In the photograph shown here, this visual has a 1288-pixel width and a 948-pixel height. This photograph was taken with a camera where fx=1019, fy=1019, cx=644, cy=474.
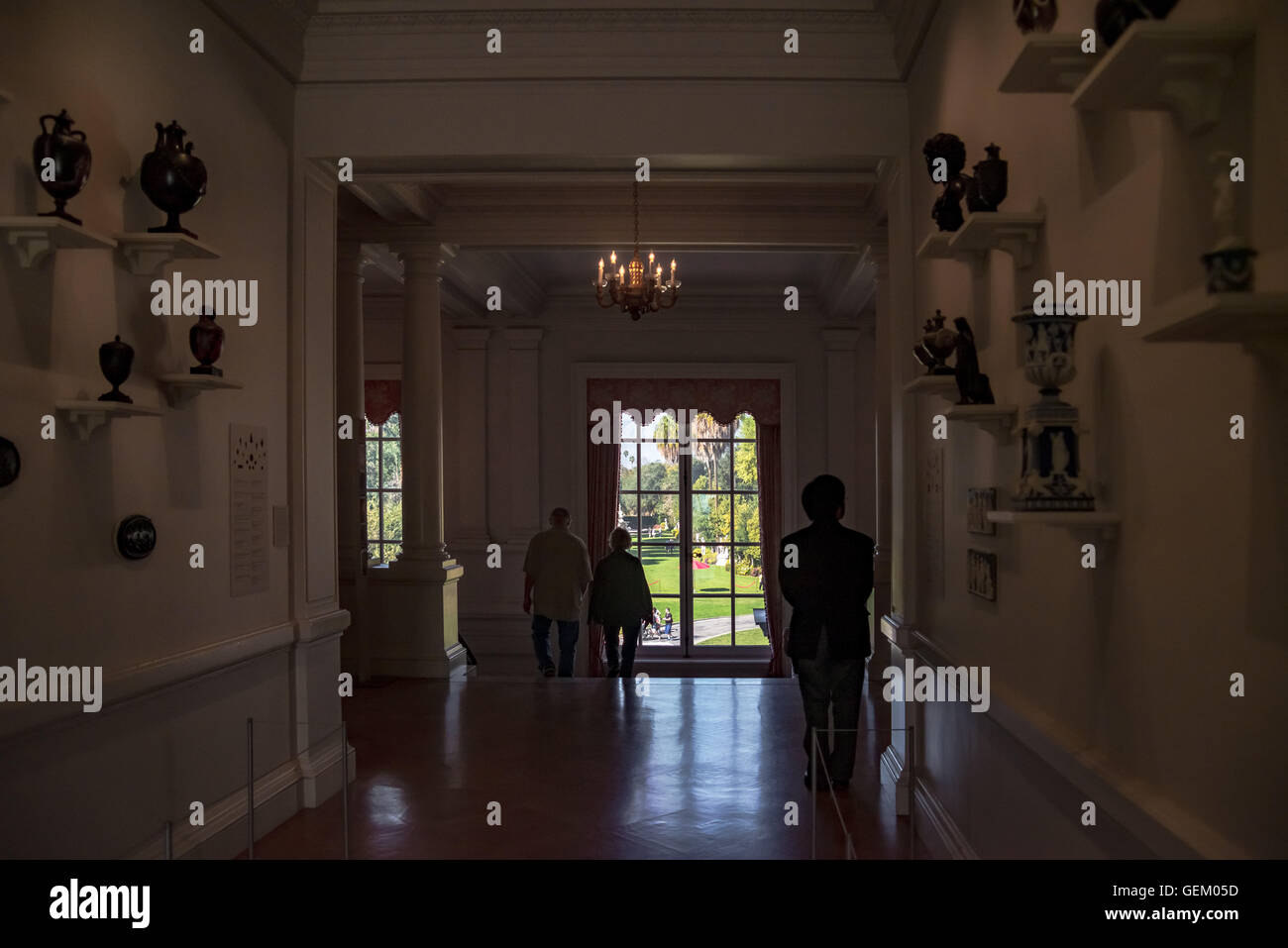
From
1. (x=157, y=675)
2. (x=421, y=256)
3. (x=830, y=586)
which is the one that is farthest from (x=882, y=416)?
(x=157, y=675)

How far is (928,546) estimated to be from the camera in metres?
4.79

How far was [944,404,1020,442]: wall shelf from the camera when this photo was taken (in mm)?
3201

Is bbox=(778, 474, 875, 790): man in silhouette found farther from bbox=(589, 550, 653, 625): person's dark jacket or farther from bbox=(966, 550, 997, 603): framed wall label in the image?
bbox=(589, 550, 653, 625): person's dark jacket

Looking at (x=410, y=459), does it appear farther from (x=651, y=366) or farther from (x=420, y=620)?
(x=651, y=366)

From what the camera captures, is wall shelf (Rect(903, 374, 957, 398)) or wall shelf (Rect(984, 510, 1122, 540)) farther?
wall shelf (Rect(903, 374, 957, 398))

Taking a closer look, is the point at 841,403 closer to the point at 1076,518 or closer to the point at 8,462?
the point at 1076,518

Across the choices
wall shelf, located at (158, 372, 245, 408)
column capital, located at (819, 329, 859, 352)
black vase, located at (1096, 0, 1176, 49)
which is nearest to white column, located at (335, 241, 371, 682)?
wall shelf, located at (158, 372, 245, 408)

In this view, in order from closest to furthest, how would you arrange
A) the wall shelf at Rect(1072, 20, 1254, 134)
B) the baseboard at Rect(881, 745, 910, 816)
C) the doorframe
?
the wall shelf at Rect(1072, 20, 1254, 134) < the baseboard at Rect(881, 745, 910, 816) < the doorframe

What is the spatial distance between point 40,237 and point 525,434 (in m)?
9.11

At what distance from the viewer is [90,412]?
3332 millimetres

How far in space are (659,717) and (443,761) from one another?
175 centimetres

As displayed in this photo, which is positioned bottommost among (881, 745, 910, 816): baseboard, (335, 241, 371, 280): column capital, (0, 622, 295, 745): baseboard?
(881, 745, 910, 816): baseboard

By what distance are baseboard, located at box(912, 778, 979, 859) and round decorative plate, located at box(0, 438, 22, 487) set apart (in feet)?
10.4
